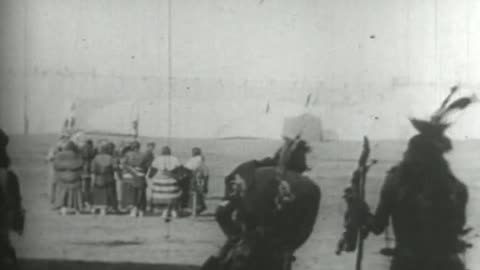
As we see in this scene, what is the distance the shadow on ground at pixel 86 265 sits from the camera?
382cm

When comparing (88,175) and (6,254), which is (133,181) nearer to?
(88,175)

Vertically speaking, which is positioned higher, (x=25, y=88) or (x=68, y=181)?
(x=25, y=88)

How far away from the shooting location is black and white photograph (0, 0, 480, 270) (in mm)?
3826

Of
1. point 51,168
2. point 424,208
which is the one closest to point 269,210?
point 424,208

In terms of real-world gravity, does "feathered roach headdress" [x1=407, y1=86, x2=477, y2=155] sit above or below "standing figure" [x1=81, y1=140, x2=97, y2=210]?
above

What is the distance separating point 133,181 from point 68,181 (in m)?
0.28

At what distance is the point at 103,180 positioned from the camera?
12.6 ft

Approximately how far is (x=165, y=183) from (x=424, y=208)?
112 cm

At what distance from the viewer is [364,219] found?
385cm

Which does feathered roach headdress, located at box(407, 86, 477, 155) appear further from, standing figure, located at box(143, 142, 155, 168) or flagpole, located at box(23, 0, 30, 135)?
flagpole, located at box(23, 0, 30, 135)

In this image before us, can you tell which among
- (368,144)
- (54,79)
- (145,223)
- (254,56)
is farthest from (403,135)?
(54,79)

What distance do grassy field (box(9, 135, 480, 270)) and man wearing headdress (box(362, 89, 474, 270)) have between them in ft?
0.31

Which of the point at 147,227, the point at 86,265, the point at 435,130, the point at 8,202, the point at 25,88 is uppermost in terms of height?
the point at 25,88

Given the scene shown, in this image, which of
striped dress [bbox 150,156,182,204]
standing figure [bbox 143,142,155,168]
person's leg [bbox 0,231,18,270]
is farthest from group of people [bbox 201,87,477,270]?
person's leg [bbox 0,231,18,270]
